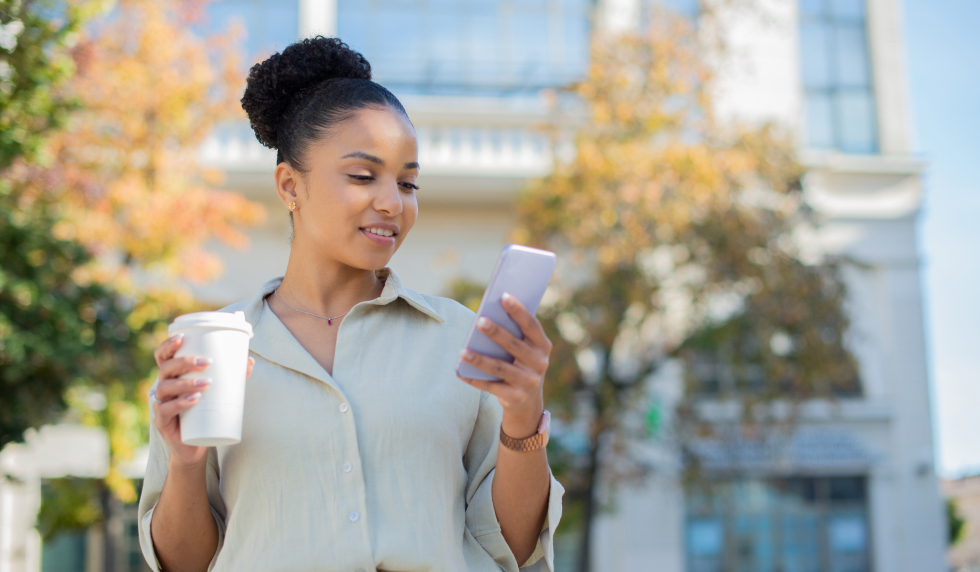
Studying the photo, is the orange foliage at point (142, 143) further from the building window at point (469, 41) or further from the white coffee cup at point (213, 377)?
the white coffee cup at point (213, 377)

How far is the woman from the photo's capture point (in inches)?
66.0

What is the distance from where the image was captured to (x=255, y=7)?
15.2m

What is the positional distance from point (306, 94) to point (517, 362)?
85 cm

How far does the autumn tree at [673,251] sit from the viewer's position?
10148mm

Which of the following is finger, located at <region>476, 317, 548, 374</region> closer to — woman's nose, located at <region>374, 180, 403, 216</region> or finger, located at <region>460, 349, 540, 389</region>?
finger, located at <region>460, 349, 540, 389</region>

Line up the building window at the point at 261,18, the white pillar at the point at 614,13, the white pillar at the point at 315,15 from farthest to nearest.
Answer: the white pillar at the point at 614,13 → the white pillar at the point at 315,15 → the building window at the point at 261,18

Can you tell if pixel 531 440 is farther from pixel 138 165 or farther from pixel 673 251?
pixel 138 165

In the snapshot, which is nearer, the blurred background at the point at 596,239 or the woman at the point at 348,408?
the woman at the point at 348,408

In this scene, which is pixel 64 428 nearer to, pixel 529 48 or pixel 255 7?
pixel 255 7

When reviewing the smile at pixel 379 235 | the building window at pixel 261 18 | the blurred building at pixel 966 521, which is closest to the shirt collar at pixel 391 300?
the smile at pixel 379 235

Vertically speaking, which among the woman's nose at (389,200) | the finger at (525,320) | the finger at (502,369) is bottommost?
the finger at (502,369)

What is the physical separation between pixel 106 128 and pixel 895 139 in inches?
553

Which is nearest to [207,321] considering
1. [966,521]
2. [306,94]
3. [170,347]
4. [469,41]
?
[170,347]

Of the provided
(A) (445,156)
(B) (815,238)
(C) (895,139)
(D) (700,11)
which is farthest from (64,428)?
(C) (895,139)
